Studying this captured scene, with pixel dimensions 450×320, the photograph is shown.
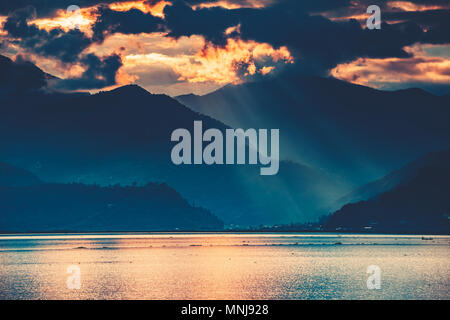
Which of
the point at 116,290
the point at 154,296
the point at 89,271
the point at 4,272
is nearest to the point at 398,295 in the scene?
the point at 154,296

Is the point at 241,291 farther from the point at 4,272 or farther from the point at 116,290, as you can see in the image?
the point at 4,272

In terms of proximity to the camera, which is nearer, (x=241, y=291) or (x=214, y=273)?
Result: (x=241, y=291)

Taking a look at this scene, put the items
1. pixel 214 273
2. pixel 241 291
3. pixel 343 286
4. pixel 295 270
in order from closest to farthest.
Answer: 1. pixel 241 291
2. pixel 343 286
3. pixel 214 273
4. pixel 295 270

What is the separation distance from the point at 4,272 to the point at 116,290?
55.5 meters
